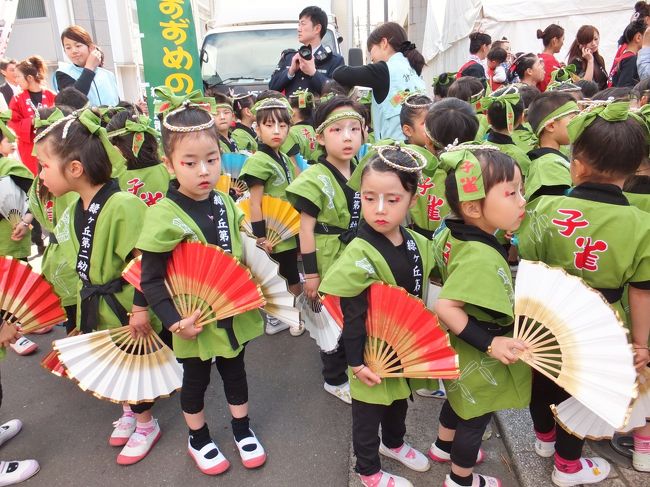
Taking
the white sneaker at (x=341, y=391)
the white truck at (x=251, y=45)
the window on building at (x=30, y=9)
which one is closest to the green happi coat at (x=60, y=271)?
the white sneaker at (x=341, y=391)

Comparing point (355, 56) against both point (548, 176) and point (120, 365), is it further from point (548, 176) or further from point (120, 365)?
point (120, 365)

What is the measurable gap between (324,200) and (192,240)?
86 cm

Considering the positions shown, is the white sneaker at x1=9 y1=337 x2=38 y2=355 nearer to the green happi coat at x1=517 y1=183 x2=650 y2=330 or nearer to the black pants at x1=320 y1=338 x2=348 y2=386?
the black pants at x1=320 y1=338 x2=348 y2=386

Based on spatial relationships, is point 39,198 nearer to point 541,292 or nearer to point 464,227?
point 464,227

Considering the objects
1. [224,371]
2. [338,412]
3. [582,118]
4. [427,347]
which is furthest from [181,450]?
[582,118]

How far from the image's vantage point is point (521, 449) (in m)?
2.57

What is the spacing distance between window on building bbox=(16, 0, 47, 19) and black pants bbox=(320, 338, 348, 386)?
1852 cm

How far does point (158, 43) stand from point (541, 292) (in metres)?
5.62

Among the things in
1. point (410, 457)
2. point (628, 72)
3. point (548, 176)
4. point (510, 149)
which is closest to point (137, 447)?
point (410, 457)

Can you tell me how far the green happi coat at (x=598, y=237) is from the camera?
1.91 metres

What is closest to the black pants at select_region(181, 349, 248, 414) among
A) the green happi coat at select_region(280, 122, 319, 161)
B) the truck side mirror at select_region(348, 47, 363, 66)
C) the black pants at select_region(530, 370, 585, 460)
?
the black pants at select_region(530, 370, 585, 460)

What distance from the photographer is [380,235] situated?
2141 mm

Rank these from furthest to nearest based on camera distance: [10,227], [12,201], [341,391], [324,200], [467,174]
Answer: [10,227], [12,201], [341,391], [324,200], [467,174]

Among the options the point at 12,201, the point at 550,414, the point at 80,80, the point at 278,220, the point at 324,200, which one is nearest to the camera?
the point at 550,414
